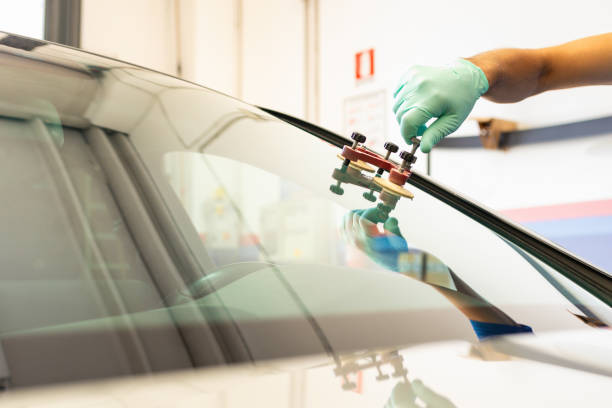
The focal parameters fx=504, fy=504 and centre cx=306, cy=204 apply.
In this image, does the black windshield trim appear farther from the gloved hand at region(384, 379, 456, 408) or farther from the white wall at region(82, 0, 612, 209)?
the white wall at region(82, 0, 612, 209)

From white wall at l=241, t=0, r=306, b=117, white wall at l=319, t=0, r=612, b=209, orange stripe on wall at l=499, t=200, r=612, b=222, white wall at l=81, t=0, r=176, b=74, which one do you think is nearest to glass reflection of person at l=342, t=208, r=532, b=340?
orange stripe on wall at l=499, t=200, r=612, b=222

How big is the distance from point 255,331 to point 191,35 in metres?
3.86

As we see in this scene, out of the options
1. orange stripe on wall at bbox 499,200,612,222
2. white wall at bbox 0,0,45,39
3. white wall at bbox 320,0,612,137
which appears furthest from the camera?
white wall at bbox 0,0,45,39

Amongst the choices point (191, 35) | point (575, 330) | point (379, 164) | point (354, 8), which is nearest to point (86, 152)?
point (379, 164)

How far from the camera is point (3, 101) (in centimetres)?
51

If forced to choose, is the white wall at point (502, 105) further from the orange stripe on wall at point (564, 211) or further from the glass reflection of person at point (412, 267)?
the glass reflection of person at point (412, 267)

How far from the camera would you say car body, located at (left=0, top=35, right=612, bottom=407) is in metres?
0.34

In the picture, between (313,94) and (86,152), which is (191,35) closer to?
(313,94)

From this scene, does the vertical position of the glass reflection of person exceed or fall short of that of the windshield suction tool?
it falls short

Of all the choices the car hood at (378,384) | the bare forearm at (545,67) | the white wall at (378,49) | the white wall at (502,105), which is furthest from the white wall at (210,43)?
the car hood at (378,384)

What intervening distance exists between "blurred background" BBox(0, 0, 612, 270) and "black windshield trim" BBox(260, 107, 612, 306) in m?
1.25

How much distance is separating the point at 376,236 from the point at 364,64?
9.05ft

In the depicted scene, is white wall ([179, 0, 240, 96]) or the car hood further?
white wall ([179, 0, 240, 96])

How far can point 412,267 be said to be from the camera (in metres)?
0.58
